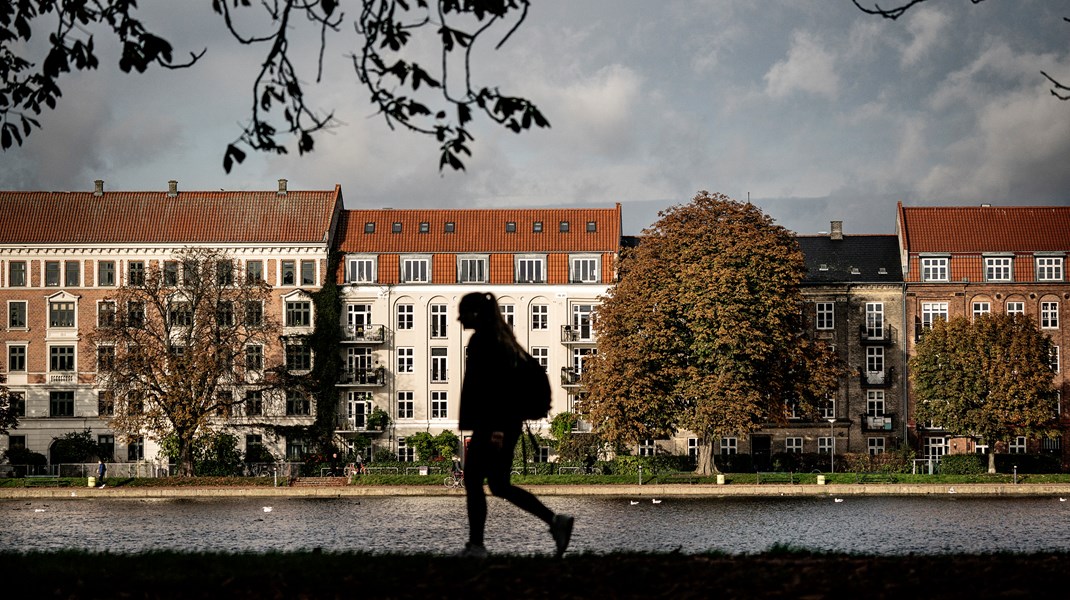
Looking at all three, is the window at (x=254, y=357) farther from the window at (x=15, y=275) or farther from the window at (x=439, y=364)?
the window at (x=15, y=275)

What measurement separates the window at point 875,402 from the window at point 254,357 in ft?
100

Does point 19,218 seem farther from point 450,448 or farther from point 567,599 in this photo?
point 567,599

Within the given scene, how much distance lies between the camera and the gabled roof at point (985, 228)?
74.1m

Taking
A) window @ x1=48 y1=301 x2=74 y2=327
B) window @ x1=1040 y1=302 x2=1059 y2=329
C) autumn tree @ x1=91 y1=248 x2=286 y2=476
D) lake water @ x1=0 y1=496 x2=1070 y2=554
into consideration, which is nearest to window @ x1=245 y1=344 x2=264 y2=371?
autumn tree @ x1=91 y1=248 x2=286 y2=476

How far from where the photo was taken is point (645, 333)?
2341 inches

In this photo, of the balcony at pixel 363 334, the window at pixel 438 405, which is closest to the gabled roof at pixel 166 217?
the balcony at pixel 363 334

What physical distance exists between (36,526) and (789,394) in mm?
31484

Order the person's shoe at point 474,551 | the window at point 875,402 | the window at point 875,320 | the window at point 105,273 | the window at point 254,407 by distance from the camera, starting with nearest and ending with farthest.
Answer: the person's shoe at point 474,551 → the window at point 254,407 → the window at point 875,402 → the window at point 105,273 → the window at point 875,320

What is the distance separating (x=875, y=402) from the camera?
73.1 metres

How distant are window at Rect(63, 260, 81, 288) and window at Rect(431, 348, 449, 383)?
1856 cm

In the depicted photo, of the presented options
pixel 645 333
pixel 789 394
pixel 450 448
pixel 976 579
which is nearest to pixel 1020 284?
pixel 789 394

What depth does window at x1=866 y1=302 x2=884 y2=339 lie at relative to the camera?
73.8 m

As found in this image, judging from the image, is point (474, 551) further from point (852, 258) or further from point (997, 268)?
point (997, 268)

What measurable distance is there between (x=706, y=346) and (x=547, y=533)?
81.4ft
